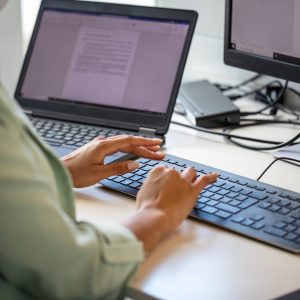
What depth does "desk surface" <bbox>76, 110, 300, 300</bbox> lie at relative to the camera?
3.00ft

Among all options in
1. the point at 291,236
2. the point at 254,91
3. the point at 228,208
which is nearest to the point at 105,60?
the point at 254,91

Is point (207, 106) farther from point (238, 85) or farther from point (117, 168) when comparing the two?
point (117, 168)

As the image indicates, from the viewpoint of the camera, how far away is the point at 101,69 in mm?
1539

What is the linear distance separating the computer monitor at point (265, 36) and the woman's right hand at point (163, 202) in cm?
36

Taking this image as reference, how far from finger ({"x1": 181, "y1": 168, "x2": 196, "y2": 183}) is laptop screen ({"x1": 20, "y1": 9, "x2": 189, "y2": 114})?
338 mm

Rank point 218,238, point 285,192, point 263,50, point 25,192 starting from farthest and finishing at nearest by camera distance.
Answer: point 263,50 < point 285,192 < point 218,238 < point 25,192

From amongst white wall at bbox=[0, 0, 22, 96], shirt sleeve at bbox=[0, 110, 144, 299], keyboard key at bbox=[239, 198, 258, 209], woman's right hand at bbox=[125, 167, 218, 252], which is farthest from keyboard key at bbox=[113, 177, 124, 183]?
white wall at bbox=[0, 0, 22, 96]

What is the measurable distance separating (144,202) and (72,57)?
1.93 feet

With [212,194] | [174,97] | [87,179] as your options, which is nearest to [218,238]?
[212,194]

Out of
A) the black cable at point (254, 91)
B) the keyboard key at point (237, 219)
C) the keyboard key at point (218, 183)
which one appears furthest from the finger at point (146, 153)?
the black cable at point (254, 91)

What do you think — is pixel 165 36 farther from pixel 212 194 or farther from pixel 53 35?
pixel 212 194

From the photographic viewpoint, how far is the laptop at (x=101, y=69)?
1.48 meters

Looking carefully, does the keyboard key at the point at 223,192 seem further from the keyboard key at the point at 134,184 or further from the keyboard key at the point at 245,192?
the keyboard key at the point at 134,184

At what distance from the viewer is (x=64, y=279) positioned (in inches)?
33.7
